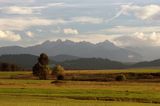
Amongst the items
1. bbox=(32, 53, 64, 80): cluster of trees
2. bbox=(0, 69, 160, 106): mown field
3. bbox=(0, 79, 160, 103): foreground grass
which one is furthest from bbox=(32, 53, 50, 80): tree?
bbox=(0, 69, 160, 106): mown field

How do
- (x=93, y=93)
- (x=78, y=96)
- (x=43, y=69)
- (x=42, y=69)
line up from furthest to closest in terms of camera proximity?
(x=42, y=69), (x=43, y=69), (x=93, y=93), (x=78, y=96)

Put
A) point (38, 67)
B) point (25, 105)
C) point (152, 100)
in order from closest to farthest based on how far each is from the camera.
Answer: point (25, 105), point (152, 100), point (38, 67)

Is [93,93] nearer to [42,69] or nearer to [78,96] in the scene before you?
[78,96]

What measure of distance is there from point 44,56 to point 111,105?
363ft

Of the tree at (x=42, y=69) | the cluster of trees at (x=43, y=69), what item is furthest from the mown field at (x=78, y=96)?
the cluster of trees at (x=43, y=69)

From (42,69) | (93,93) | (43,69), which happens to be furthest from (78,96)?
(42,69)

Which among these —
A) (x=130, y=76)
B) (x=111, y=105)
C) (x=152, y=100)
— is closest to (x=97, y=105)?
(x=111, y=105)

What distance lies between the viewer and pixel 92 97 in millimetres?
60500

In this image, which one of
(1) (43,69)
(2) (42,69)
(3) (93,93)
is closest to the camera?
(3) (93,93)

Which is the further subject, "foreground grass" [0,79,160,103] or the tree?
the tree

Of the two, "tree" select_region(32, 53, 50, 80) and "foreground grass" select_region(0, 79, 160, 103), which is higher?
"tree" select_region(32, 53, 50, 80)

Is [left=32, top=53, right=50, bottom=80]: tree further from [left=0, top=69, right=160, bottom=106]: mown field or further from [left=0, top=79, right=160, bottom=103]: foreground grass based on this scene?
[left=0, top=69, right=160, bottom=106]: mown field

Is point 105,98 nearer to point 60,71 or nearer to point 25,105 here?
point 25,105

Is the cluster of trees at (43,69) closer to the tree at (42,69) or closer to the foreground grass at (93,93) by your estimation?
the tree at (42,69)
